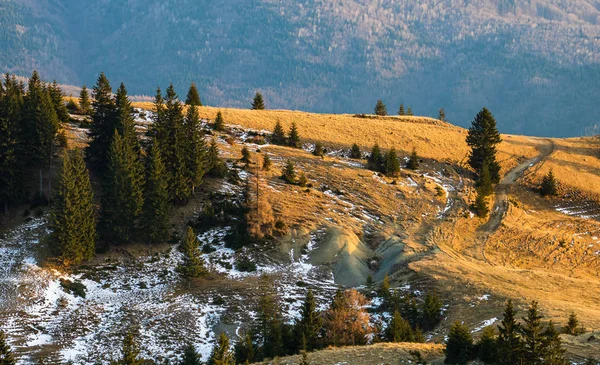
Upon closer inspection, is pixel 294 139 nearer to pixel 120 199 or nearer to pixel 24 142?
pixel 120 199

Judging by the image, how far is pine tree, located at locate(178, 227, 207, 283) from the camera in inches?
2643

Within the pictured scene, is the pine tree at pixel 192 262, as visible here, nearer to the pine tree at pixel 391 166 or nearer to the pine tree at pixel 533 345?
the pine tree at pixel 391 166

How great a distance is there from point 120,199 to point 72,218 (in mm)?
5855

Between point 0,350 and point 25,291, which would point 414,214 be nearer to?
point 25,291

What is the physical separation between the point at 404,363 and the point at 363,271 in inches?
1079

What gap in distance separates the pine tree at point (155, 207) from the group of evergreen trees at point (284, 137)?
2608 centimetres

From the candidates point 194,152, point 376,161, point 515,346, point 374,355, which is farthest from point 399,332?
point 376,161

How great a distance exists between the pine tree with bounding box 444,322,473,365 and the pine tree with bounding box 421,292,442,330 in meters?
15.4

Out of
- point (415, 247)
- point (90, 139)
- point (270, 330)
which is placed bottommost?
point (270, 330)

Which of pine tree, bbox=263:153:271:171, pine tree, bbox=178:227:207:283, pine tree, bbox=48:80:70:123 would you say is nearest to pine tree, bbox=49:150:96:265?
pine tree, bbox=178:227:207:283

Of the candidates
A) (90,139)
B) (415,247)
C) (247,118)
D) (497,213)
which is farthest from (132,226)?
(497,213)

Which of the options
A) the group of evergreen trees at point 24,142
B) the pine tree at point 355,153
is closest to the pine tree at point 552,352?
the group of evergreen trees at point 24,142

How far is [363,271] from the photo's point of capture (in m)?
69.5

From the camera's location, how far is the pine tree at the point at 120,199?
72.1 m
